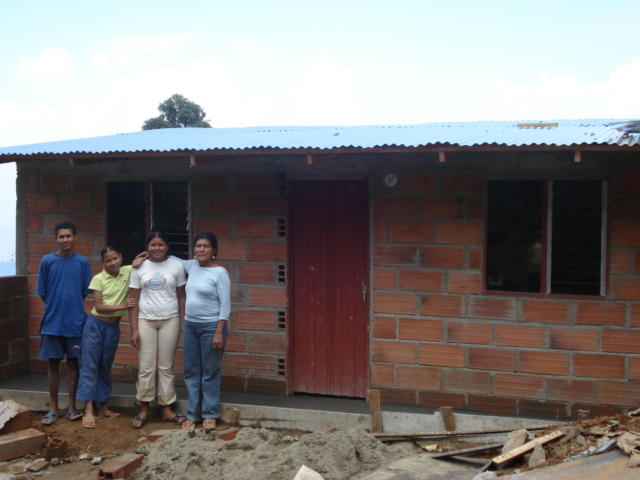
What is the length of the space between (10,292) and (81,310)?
1.46m

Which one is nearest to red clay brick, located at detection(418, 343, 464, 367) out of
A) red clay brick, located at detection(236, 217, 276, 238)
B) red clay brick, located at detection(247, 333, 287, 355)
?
red clay brick, located at detection(247, 333, 287, 355)

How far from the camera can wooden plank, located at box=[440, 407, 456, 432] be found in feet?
17.4

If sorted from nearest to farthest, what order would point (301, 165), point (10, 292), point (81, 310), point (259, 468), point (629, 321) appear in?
point (259, 468) < point (629, 321) < point (81, 310) < point (301, 165) < point (10, 292)

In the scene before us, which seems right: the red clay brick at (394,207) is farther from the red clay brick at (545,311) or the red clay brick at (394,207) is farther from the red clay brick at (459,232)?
the red clay brick at (545,311)

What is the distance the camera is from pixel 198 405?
18.2 feet

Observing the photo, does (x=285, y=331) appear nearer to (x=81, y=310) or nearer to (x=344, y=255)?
(x=344, y=255)

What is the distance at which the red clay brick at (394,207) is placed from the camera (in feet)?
19.2

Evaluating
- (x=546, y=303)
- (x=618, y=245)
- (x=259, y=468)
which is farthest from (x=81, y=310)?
(x=618, y=245)

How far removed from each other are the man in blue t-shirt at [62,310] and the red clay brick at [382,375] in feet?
9.18

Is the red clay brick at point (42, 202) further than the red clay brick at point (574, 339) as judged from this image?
Yes

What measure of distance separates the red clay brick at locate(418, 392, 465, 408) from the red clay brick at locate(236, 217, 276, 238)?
2.18 m

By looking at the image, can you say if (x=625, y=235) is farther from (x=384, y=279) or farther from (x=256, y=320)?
(x=256, y=320)

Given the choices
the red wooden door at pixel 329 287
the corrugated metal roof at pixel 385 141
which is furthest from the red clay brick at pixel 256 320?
the corrugated metal roof at pixel 385 141

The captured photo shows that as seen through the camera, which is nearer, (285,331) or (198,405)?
(198,405)
